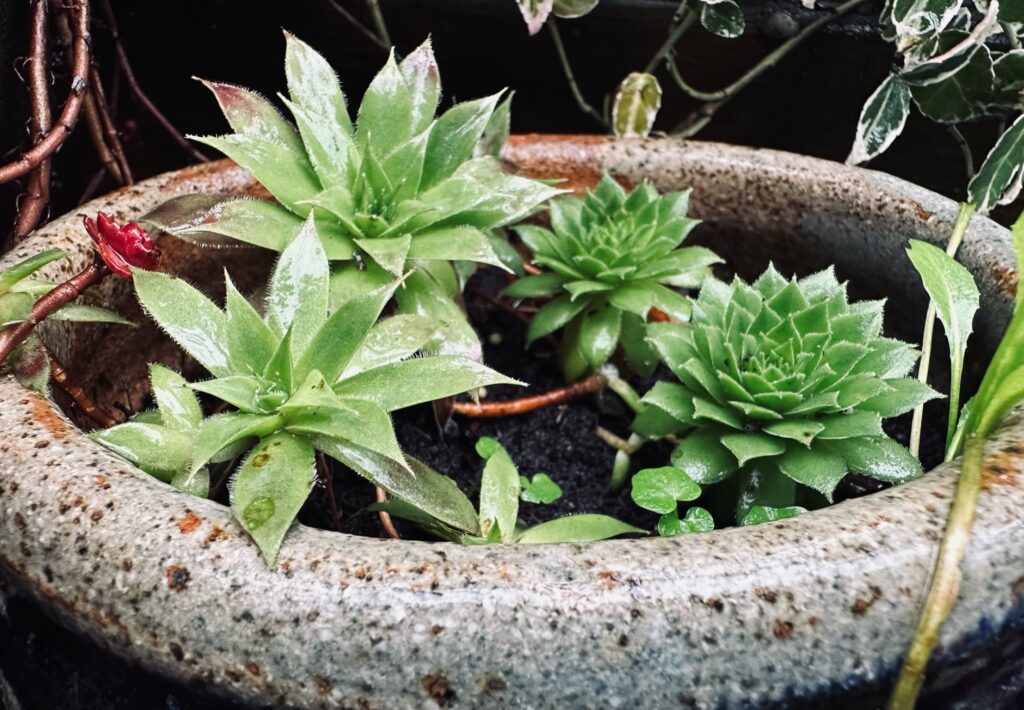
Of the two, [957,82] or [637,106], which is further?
[637,106]

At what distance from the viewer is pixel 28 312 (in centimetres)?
73

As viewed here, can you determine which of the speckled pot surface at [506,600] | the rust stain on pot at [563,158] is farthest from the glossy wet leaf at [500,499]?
the rust stain on pot at [563,158]

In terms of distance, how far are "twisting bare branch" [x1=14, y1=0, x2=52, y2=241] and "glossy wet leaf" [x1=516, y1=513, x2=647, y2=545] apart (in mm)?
607

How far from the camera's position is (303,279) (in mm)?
731

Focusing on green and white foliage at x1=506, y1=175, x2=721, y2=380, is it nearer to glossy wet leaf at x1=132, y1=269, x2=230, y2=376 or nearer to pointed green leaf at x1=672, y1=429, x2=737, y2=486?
pointed green leaf at x1=672, y1=429, x2=737, y2=486

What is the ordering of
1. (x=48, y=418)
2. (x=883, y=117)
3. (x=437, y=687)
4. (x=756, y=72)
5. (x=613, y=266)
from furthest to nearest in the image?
1. (x=756, y=72)
2. (x=883, y=117)
3. (x=613, y=266)
4. (x=48, y=418)
5. (x=437, y=687)

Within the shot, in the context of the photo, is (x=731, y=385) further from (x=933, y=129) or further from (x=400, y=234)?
(x=933, y=129)

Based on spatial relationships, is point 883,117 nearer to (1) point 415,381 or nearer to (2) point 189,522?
(1) point 415,381

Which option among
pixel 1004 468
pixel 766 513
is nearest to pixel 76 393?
pixel 766 513

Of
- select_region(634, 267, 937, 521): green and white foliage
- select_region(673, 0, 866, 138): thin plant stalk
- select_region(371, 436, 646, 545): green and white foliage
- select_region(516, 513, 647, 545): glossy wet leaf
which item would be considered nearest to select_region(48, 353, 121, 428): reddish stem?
select_region(371, 436, 646, 545): green and white foliage

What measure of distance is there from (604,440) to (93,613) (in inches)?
24.2

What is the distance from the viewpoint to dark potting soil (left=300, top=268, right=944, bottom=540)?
927mm

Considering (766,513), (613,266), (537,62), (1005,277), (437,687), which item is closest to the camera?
(437,687)

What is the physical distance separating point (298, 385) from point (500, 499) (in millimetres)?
220
